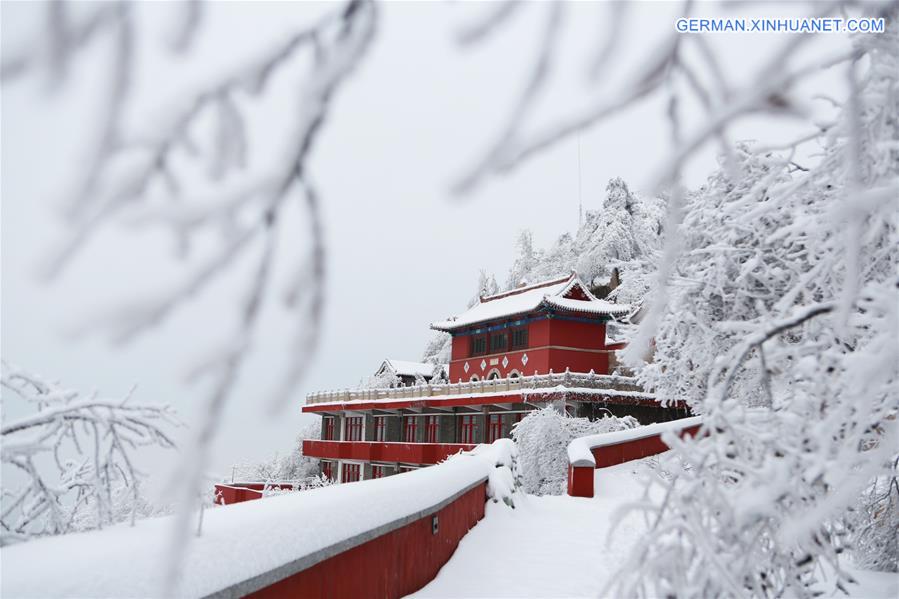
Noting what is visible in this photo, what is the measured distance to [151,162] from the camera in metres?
1.00

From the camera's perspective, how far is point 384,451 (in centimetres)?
3045

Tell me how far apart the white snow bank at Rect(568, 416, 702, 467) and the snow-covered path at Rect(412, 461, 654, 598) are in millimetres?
1127

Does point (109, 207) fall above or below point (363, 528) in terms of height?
above

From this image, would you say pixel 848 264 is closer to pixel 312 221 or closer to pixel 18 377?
pixel 312 221

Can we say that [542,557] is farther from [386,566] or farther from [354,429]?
[354,429]

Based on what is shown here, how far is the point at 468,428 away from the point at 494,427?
6.52 feet

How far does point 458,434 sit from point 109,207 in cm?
3061

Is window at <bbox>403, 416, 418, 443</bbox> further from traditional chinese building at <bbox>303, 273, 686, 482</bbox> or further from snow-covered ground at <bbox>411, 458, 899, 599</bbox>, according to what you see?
snow-covered ground at <bbox>411, 458, 899, 599</bbox>

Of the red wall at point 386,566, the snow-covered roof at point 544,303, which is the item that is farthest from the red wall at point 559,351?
the red wall at point 386,566

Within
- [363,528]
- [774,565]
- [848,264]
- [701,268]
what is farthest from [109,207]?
[701,268]

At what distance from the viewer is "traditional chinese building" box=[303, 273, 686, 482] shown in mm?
25359

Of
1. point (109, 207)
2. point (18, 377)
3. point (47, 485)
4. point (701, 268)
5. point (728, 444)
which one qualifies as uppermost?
point (701, 268)

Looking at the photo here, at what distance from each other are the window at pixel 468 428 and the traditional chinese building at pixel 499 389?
0.06 m

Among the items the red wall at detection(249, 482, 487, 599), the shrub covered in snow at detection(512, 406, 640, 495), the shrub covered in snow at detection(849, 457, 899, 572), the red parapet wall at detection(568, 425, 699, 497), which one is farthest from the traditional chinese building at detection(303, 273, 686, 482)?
the shrub covered in snow at detection(849, 457, 899, 572)
